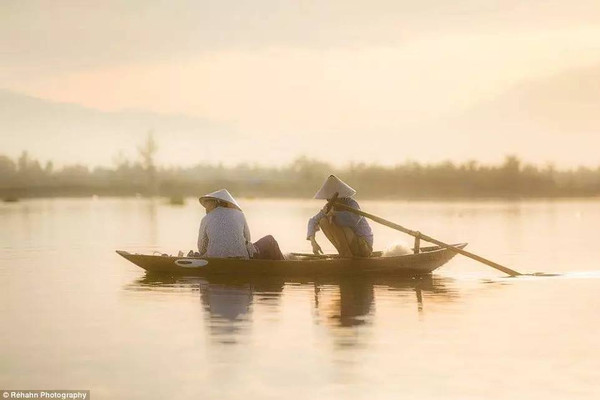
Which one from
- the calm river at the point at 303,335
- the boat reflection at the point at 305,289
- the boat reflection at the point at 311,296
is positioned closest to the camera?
the calm river at the point at 303,335

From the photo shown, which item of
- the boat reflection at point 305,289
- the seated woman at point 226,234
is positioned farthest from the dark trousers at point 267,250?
the boat reflection at point 305,289

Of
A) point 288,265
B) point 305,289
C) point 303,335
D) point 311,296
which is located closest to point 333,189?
point 288,265

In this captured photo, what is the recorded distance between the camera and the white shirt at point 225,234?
1628cm

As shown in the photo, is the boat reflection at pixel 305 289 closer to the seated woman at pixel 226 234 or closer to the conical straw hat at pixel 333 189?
the seated woman at pixel 226 234

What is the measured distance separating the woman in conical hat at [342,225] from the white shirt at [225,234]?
1.08 meters

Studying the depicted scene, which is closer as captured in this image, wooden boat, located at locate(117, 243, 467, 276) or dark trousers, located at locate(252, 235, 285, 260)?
wooden boat, located at locate(117, 243, 467, 276)

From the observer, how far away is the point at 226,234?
16.6 meters

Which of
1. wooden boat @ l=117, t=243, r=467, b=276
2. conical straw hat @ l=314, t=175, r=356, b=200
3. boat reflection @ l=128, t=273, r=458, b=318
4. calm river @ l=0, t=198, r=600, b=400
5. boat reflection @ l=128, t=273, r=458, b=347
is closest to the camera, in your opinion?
calm river @ l=0, t=198, r=600, b=400

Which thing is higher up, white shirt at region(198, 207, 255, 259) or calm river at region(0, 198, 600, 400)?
white shirt at region(198, 207, 255, 259)

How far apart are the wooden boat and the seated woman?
177 millimetres

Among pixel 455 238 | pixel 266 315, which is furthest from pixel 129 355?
pixel 455 238

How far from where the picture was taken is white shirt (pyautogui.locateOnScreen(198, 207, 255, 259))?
16.3 meters

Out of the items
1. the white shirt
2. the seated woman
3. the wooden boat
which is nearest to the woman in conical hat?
the wooden boat

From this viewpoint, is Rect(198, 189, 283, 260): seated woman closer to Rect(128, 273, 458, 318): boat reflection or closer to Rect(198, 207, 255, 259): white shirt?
Rect(198, 207, 255, 259): white shirt
